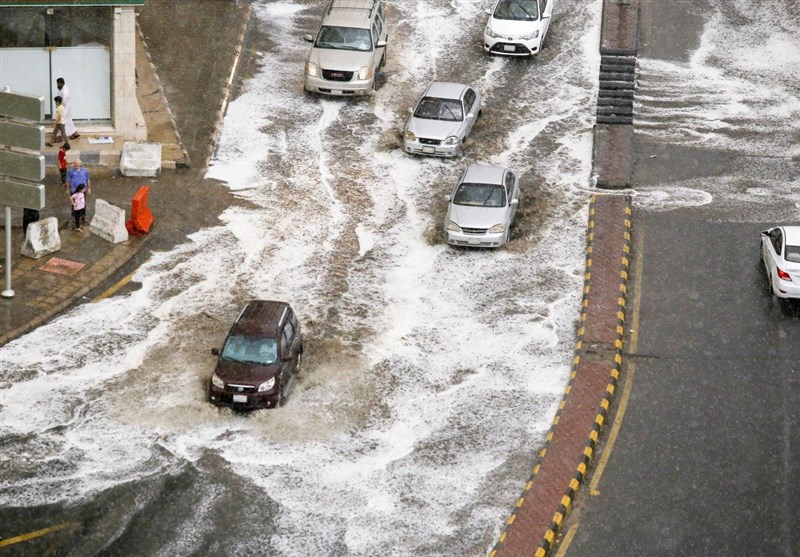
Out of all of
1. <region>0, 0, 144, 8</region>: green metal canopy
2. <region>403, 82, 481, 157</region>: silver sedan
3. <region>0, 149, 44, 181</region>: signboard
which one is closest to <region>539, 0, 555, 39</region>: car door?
<region>403, 82, 481, 157</region>: silver sedan

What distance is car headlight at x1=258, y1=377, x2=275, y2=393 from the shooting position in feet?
86.8

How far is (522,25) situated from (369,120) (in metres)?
6.56

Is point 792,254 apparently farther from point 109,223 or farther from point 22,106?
point 22,106

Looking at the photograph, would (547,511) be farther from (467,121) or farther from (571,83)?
(571,83)

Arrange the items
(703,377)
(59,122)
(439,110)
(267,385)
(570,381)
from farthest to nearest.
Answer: (439,110), (59,122), (703,377), (570,381), (267,385)

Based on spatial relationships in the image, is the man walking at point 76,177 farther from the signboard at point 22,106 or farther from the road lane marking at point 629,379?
the road lane marking at point 629,379

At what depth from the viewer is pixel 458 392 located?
92.0ft

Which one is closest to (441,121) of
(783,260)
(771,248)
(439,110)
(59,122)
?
(439,110)

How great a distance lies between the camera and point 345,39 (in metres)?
40.2

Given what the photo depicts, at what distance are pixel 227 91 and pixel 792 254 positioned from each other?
16.9 metres

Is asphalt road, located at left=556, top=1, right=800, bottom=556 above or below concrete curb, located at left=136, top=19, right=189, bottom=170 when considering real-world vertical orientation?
below

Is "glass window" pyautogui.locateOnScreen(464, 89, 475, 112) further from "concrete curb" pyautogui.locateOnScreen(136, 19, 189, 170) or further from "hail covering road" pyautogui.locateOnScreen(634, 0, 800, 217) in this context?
"concrete curb" pyautogui.locateOnScreen(136, 19, 189, 170)

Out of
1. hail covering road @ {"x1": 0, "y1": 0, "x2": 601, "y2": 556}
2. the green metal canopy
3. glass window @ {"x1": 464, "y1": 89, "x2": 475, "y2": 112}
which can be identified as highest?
the green metal canopy

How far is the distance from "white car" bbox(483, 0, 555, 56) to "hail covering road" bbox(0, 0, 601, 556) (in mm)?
1821
